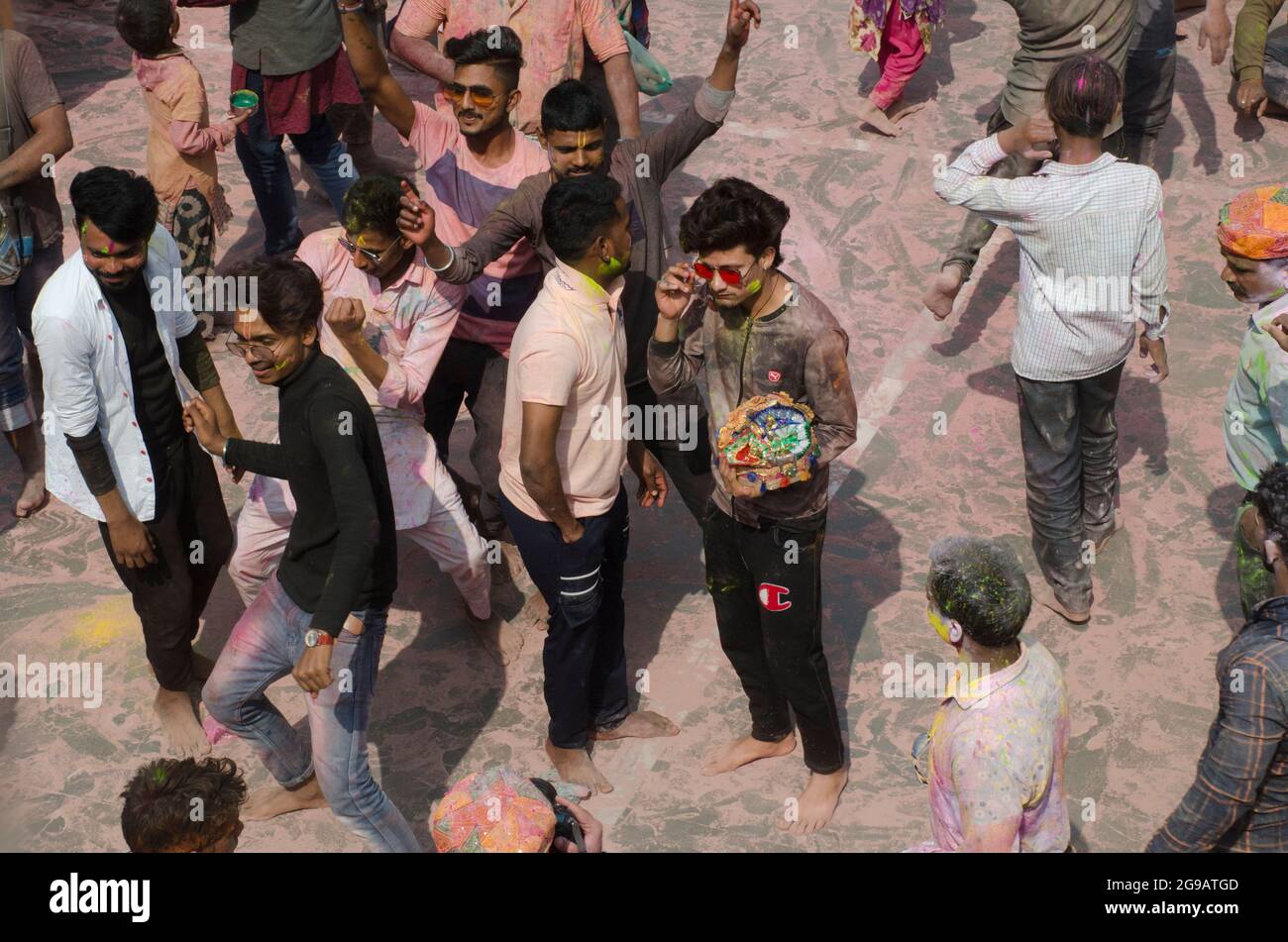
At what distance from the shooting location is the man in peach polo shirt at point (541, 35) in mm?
6773

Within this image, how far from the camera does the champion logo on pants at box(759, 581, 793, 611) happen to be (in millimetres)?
4895

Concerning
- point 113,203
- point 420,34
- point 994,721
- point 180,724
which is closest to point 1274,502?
point 994,721

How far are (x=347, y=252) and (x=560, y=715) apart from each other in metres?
1.89

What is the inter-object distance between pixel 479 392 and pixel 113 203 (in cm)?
171

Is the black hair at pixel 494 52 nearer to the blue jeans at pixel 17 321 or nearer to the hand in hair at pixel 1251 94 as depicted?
the blue jeans at pixel 17 321

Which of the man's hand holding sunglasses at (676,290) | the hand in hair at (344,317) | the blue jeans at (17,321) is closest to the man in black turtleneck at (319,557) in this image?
the hand in hair at (344,317)

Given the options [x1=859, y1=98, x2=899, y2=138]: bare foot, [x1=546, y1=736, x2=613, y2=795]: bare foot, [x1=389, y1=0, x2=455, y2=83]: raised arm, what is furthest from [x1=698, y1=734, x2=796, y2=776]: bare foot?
[x1=859, y1=98, x2=899, y2=138]: bare foot

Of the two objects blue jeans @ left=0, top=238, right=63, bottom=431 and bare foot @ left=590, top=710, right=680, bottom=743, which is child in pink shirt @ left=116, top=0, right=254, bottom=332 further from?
bare foot @ left=590, top=710, right=680, bottom=743

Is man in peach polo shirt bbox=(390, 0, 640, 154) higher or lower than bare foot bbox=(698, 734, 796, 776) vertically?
higher

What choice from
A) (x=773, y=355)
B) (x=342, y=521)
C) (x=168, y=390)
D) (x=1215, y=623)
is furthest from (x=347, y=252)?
(x=1215, y=623)

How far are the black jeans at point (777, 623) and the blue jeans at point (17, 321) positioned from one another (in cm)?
347

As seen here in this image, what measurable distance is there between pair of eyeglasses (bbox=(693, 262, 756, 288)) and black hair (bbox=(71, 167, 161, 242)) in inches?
75.0

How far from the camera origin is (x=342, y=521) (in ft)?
14.5

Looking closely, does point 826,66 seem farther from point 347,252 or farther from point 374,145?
point 347,252
